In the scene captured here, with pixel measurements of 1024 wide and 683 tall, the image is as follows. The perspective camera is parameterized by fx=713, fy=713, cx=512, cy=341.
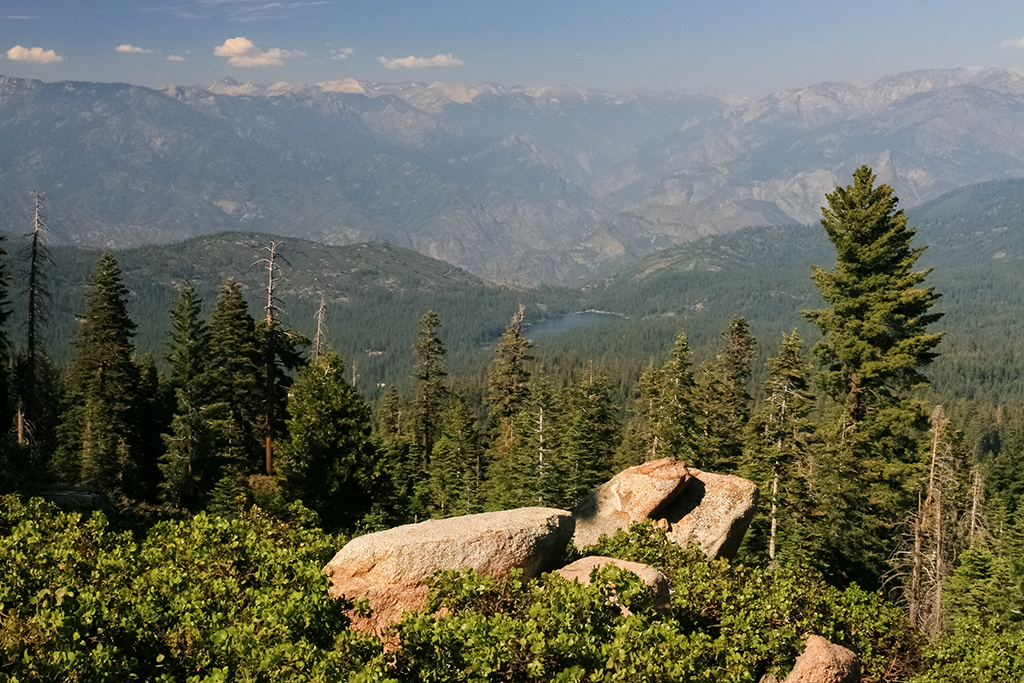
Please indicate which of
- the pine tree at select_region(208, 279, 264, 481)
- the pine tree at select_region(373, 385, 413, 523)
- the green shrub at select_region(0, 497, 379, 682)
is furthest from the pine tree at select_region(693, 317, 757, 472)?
the green shrub at select_region(0, 497, 379, 682)

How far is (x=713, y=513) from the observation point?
89.8 feet

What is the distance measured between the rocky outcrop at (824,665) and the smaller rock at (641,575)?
3.43 meters

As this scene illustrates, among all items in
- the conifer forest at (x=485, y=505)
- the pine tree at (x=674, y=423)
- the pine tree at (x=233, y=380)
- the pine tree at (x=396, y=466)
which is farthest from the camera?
the pine tree at (x=233, y=380)

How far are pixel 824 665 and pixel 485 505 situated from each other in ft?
112

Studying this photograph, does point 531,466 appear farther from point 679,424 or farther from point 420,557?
point 420,557

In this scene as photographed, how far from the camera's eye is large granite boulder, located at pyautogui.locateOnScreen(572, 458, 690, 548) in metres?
27.1

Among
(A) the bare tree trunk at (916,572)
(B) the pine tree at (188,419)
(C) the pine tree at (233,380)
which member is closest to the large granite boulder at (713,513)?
(A) the bare tree trunk at (916,572)

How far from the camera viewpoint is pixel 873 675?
20109mm

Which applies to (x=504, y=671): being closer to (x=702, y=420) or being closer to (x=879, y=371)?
(x=879, y=371)

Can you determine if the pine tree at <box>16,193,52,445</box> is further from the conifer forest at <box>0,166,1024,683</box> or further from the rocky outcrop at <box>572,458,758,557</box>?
the rocky outcrop at <box>572,458,758,557</box>

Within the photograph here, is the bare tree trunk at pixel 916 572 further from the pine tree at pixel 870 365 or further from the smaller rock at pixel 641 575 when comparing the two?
the smaller rock at pixel 641 575

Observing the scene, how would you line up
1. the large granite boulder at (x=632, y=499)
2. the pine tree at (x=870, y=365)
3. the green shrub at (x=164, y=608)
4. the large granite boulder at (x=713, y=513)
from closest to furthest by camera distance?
the green shrub at (x=164, y=608) → the large granite boulder at (x=713, y=513) → the large granite boulder at (x=632, y=499) → the pine tree at (x=870, y=365)

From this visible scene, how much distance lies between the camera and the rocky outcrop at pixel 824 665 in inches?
665

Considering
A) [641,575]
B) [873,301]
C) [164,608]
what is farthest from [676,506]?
[164,608]
